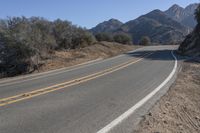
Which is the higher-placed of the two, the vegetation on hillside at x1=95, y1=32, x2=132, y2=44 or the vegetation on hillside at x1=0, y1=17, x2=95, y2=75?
the vegetation on hillside at x1=0, y1=17, x2=95, y2=75

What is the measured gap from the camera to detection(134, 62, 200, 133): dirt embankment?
7012 millimetres

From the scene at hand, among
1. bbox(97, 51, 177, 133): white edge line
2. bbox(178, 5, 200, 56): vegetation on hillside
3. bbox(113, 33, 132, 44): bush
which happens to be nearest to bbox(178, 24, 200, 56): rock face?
bbox(178, 5, 200, 56): vegetation on hillside

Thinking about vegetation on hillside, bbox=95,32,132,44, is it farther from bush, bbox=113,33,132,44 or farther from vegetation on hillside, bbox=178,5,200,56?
vegetation on hillside, bbox=178,5,200,56

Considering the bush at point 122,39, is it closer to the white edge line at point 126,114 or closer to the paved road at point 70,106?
the paved road at point 70,106

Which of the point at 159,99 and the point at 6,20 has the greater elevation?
the point at 6,20

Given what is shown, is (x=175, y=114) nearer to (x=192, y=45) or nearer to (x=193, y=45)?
(x=193, y=45)

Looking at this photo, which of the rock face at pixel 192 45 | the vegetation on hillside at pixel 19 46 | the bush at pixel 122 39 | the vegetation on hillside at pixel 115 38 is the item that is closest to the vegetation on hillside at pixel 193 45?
the rock face at pixel 192 45

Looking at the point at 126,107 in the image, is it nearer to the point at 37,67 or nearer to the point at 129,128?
the point at 129,128

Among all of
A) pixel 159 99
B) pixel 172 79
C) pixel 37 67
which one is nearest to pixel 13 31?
pixel 37 67

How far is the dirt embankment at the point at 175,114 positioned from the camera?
701cm

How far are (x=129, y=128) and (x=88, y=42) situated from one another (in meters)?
45.3

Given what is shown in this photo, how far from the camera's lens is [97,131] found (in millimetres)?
6438

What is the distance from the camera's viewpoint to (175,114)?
8.38m

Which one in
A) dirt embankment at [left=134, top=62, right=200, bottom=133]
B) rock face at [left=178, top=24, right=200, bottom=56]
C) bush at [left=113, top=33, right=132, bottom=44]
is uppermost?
dirt embankment at [left=134, top=62, right=200, bottom=133]
